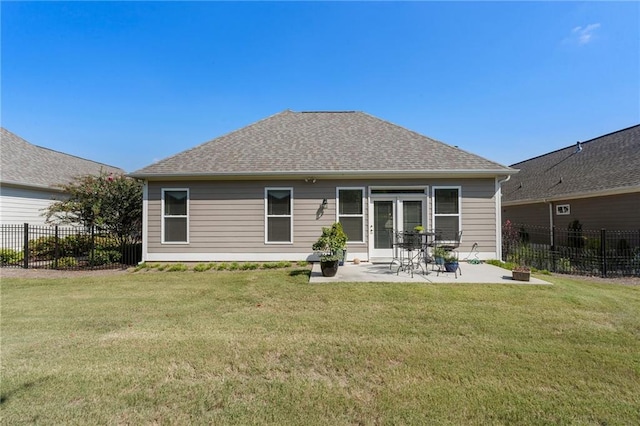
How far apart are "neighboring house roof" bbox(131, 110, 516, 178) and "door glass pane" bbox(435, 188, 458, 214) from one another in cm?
68

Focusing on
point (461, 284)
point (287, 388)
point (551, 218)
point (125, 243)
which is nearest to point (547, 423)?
point (287, 388)

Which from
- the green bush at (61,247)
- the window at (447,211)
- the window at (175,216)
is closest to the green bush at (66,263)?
the green bush at (61,247)

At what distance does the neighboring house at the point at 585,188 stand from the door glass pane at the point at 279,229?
36.3 ft

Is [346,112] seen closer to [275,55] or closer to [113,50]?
[275,55]

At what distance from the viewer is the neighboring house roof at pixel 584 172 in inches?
410

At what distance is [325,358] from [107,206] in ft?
31.8

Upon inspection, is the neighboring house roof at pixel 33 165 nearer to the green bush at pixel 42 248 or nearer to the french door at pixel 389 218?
the green bush at pixel 42 248

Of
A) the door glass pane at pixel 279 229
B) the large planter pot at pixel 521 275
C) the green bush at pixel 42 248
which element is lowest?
the large planter pot at pixel 521 275

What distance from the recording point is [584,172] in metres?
12.5

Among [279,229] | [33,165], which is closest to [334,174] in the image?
[279,229]

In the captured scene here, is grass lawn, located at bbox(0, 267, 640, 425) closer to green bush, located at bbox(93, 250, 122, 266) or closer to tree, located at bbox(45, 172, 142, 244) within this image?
green bush, located at bbox(93, 250, 122, 266)

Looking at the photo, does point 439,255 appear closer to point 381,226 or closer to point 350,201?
point 381,226

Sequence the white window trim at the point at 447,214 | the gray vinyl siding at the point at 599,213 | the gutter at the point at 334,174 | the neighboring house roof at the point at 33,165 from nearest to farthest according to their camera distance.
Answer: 1. the gutter at the point at 334,174
2. the white window trim at the point at 447,214
3. the gray vinyl siding at the point at 599,213
4. the neighboring house roof at the point at 33,165

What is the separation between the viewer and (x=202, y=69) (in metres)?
12.4
